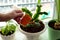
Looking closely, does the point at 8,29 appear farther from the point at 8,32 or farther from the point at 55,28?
the point at 55,28

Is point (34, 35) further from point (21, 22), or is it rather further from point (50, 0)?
point (50, 0)

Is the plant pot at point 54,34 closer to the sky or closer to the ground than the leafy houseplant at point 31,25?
closer to the ground

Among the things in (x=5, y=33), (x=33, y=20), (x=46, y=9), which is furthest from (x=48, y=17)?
(x=5, y=33)

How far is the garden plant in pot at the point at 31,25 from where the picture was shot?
90cm

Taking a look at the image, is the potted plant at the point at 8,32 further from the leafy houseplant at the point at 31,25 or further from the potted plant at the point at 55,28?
the potted plant at the point at 55,28

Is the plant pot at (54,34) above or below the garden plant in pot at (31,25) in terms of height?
below

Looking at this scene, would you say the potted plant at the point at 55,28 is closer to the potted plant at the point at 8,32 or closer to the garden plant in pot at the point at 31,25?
the garden plant in pot at the point at 31,25

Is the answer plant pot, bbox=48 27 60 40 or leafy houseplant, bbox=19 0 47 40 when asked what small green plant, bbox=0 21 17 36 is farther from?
plant pot, bbox=48 27 60 40

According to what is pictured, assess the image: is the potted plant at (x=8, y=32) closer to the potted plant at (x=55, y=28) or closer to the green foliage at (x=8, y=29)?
the green foliage at (x=8, y=29)

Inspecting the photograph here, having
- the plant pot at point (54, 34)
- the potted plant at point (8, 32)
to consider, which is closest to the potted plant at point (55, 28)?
the plant pot at point (54, 34)

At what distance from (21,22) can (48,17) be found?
321mm

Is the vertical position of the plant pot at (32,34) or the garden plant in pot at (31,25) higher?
the garden plant in pot at (31,25)

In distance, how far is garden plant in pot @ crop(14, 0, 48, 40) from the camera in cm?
90

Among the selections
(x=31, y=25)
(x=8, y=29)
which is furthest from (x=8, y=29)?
(x=31, y=25)
